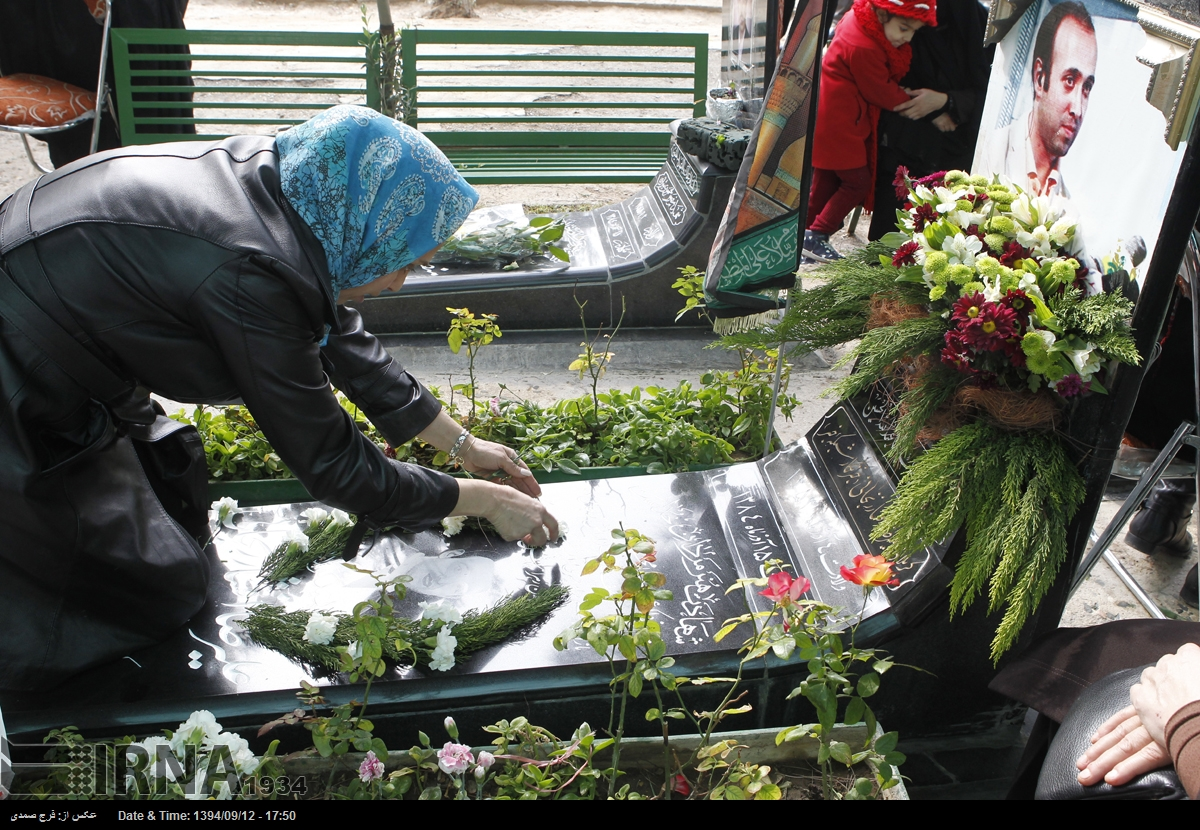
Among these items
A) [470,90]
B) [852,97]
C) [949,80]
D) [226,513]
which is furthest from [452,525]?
[470,90]

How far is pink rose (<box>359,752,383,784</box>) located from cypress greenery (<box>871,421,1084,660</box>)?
107 centimetres

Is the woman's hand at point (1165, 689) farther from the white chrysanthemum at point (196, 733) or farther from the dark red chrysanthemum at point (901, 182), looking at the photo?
the white chrysanthemum at point (196, 733)

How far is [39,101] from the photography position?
4.68 metres

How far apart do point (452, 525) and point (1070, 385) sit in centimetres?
149

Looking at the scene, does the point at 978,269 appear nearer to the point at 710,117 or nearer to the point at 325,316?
the point at 325,316

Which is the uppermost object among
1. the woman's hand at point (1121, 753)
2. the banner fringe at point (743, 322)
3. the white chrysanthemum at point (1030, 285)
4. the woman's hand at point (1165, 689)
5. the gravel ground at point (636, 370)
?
the white chrysanthemum at point (1030, 285)

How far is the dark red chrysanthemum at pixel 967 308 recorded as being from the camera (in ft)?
6.06

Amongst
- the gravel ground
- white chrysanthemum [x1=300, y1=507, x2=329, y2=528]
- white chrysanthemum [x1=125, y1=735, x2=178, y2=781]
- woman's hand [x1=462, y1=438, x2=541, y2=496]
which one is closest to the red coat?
the gravel ground

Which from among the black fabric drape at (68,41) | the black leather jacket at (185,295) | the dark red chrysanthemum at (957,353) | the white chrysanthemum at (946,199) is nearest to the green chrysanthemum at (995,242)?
the white chrysanthemum at (946,199)

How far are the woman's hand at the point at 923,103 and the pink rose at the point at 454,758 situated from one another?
3.84m

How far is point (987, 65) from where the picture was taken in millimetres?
4422

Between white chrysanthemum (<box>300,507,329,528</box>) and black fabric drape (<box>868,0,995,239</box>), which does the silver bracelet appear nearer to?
white chrysanthemum (<box>300,507,329,528</box>)

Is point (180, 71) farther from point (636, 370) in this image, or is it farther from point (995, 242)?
point (995, 242)

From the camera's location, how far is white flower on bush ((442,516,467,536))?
2441 millimetres
